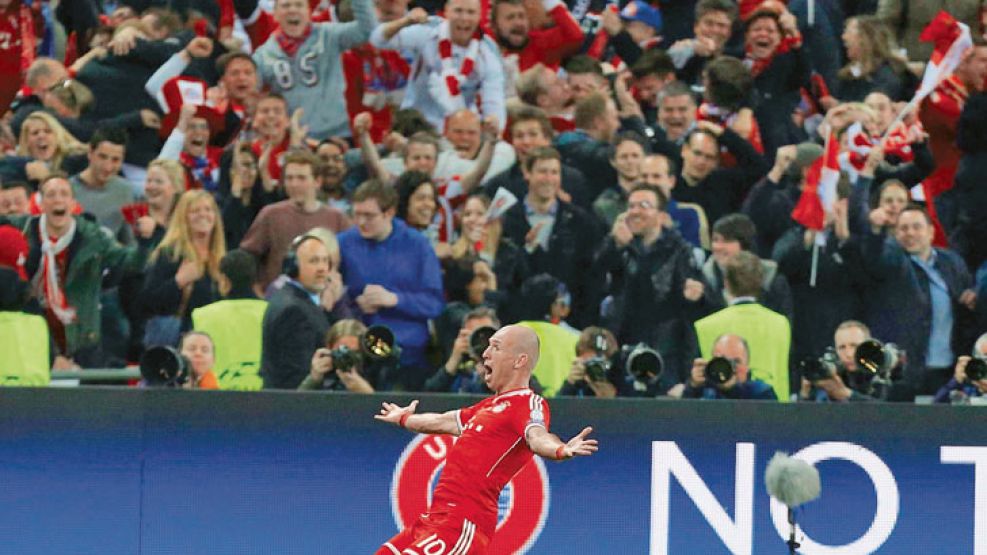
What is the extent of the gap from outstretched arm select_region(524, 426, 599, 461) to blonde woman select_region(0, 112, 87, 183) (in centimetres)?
577

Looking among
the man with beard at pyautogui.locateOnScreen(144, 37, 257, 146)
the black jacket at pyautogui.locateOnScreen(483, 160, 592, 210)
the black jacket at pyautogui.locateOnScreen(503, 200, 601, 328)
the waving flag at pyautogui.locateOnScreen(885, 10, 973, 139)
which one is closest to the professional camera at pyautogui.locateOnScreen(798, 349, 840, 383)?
the black jacket at pyautogui.locateOnScreen(503, 200, 601, 328)

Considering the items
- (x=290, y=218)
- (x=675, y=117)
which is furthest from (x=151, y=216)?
(x=675, y=117)

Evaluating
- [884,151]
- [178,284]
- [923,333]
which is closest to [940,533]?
[923,333]

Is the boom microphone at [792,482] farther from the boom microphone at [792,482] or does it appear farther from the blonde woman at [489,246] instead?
the blonde woman at [489,246]

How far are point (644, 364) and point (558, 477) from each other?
2.71 ft

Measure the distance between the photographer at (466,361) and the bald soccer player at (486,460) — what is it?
2.34 m

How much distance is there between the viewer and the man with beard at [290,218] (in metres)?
11.7

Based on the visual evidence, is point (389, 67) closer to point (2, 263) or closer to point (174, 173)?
point (174, 173)

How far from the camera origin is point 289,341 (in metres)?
10.3

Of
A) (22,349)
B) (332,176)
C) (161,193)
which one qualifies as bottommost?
(22,349)

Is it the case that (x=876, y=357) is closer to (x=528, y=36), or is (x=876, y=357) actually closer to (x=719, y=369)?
(x=719, y=369)

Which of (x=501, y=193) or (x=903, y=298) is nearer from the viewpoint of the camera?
(x=903, y=298)

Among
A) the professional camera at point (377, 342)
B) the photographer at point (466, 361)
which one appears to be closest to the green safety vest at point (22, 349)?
the professional camera at point (377, 342)

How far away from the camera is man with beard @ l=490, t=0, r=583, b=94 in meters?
14.0
